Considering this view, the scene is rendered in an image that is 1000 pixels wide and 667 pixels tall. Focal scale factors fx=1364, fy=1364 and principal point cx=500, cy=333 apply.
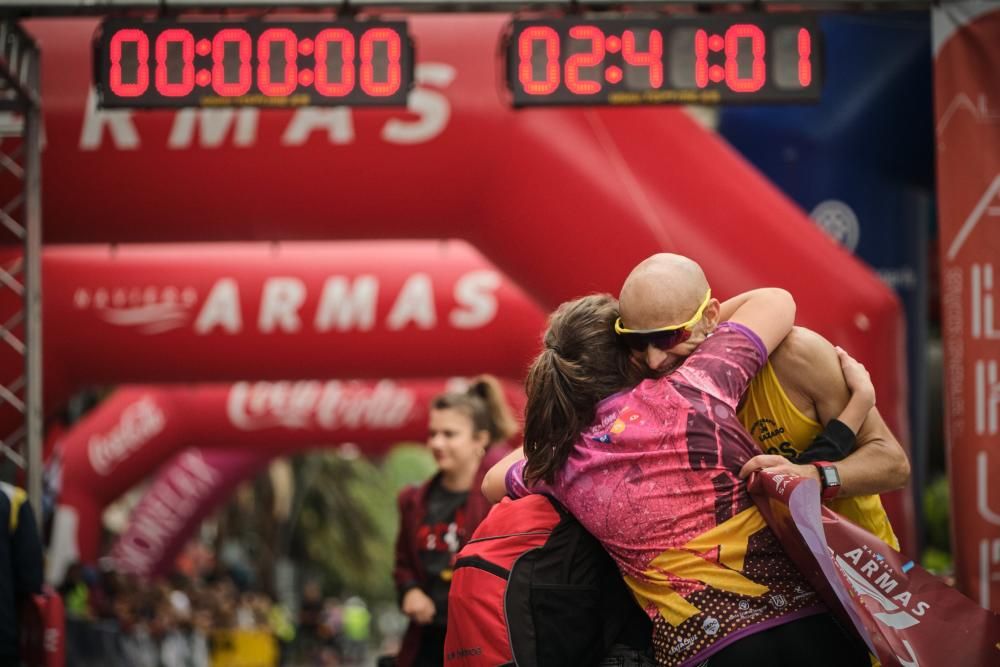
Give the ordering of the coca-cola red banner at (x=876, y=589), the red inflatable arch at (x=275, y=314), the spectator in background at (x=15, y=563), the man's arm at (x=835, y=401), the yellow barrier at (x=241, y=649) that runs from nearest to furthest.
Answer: the coca-cola red banner at (x=876, y=589) → the man's arm at (x=835, y=401) → the spectator in background at (x=15, y=563) → the red inflatable arch at (x=275, y=314) → the yellow barrier at (x=241, y=649)

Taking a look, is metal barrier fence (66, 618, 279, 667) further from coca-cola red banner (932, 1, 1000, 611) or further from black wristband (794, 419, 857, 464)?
black wristband (794, 419, 857, 464)

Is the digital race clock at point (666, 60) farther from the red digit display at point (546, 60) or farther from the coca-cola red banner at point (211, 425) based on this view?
the coca-cola red banner at point (211, 425)

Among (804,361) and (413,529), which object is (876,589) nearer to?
(804,361)

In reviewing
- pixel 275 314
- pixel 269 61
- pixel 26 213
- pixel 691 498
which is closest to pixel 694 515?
pixel 691 498

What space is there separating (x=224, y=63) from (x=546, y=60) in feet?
4.55

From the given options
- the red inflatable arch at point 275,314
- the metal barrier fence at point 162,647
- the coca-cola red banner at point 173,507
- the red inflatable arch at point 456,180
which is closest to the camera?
the red inflatable arch at point 456,180

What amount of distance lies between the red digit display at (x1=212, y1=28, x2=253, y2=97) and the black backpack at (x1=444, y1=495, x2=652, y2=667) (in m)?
3.11

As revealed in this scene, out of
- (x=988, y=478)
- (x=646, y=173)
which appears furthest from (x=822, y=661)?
(x=646, y=173)

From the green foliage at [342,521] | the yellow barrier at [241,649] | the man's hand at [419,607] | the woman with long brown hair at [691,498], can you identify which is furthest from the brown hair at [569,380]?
the green foliage at [342,521]

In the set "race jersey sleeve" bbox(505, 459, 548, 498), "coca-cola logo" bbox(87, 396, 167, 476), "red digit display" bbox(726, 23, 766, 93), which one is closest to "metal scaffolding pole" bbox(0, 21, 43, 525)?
"red digit display" bbox(726, 23, 766, 93)

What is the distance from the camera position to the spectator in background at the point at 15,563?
5688 millimetres

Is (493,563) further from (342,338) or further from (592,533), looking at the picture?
(342,338)

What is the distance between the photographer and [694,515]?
305cm

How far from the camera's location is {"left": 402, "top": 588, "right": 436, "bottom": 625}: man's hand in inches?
203
